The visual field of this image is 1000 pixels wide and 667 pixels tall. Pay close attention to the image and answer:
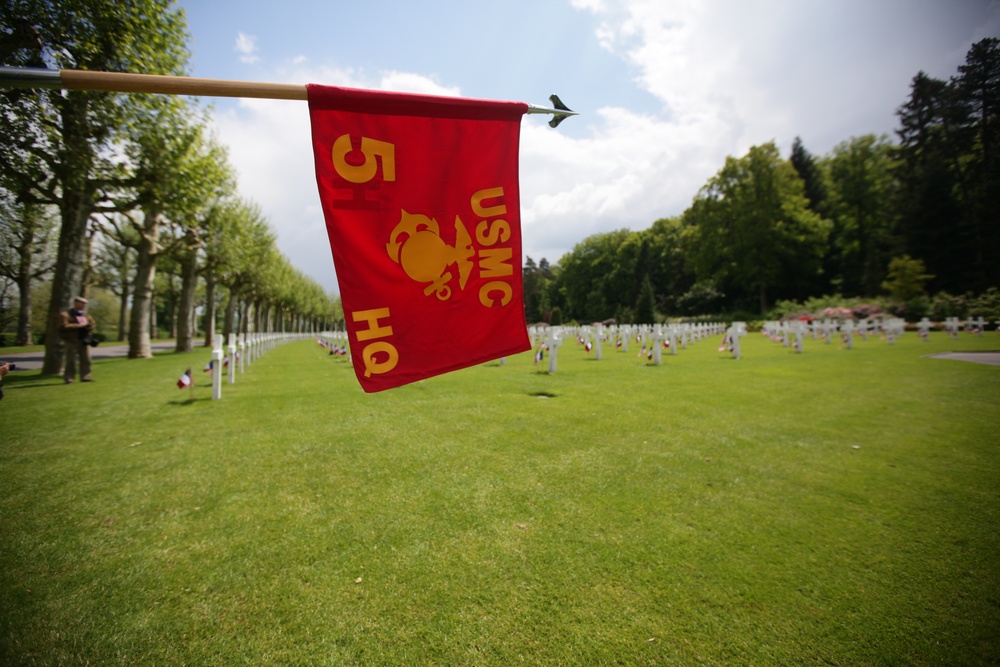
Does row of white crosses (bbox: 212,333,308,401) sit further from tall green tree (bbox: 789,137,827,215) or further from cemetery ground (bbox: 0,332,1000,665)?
tall green tree (bbox: 789,137,827,215)

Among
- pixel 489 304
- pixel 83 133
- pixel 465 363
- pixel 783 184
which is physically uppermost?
pixel 783 184

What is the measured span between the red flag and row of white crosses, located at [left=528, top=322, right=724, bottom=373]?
7.34 metres

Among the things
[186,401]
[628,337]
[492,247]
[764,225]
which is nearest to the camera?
[492,247]

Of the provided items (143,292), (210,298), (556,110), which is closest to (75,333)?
(143,292)

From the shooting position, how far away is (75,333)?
11.1 m

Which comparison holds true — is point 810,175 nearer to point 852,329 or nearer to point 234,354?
point 852,329

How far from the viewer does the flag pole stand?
6.12 feet

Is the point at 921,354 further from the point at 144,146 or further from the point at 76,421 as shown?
the point at 144,146

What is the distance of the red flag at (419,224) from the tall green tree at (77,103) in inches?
304

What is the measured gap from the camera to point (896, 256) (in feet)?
137

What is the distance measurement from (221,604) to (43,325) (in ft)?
44.8

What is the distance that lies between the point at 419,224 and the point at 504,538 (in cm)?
266

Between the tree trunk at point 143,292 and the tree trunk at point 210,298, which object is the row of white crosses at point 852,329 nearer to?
the tree trunk at point 143,292

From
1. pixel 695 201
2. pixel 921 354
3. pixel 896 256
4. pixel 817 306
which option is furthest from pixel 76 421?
pixel 695 201
